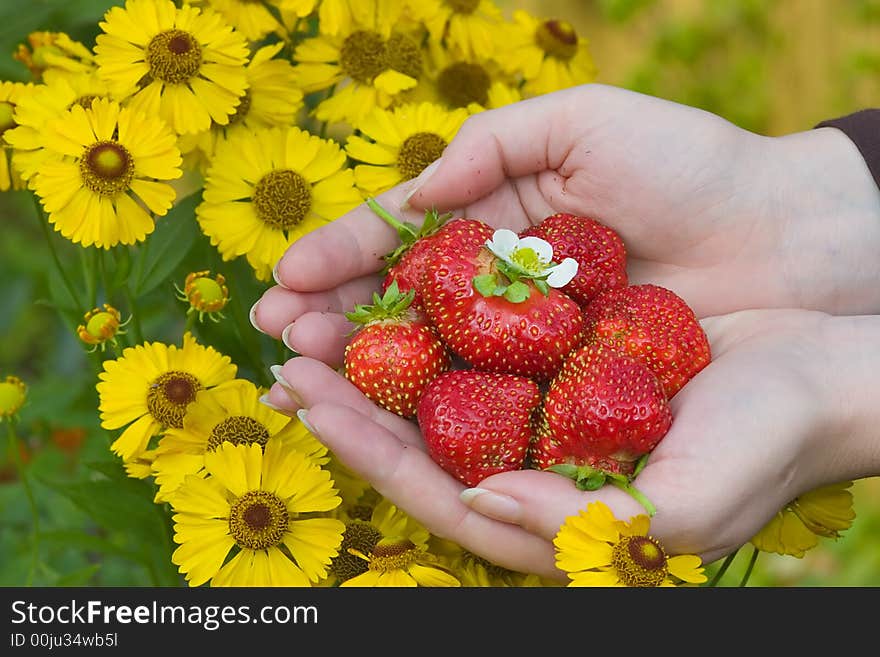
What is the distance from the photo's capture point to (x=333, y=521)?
94 cm

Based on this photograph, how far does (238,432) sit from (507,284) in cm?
30

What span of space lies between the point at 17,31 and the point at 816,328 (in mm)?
939

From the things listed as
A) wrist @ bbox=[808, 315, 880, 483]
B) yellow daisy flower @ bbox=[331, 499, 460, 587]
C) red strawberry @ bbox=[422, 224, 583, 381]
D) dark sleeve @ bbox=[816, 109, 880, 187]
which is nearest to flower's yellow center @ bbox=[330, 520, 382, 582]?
yellow daisy flower @ bbox=[331, 499, 460, 587]

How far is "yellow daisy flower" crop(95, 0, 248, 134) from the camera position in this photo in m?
1.10

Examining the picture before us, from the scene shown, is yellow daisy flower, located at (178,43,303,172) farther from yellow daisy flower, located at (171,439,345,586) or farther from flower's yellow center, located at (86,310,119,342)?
yellow daisy flower, located at (171,439,345,586)

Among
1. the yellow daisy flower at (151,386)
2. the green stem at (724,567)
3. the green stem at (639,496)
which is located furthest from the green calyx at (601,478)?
the yellow daisy flower at (151,386)

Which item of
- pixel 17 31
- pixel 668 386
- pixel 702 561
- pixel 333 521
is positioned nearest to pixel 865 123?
pixel 668 386

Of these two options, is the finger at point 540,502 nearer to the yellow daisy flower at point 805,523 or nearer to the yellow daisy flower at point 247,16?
the yellow daisy flower at point 805,523

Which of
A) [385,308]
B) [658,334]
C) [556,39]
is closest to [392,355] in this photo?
[385,308]

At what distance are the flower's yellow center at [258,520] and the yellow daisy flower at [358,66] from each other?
49 centimetres

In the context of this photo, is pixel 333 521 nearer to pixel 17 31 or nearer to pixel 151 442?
pixel 151 442

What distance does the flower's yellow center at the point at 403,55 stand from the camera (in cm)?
128

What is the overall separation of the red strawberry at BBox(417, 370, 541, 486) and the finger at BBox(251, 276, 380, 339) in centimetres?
17

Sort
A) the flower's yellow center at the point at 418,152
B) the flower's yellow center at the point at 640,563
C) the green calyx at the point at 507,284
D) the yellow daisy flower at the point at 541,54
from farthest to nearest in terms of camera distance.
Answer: the yellow daisy flower at the point at 541,54, the flower's yellow center at the point at 418,152, the green calyx at the point at 507,284, the flower's yellow center at the point at 640,563
